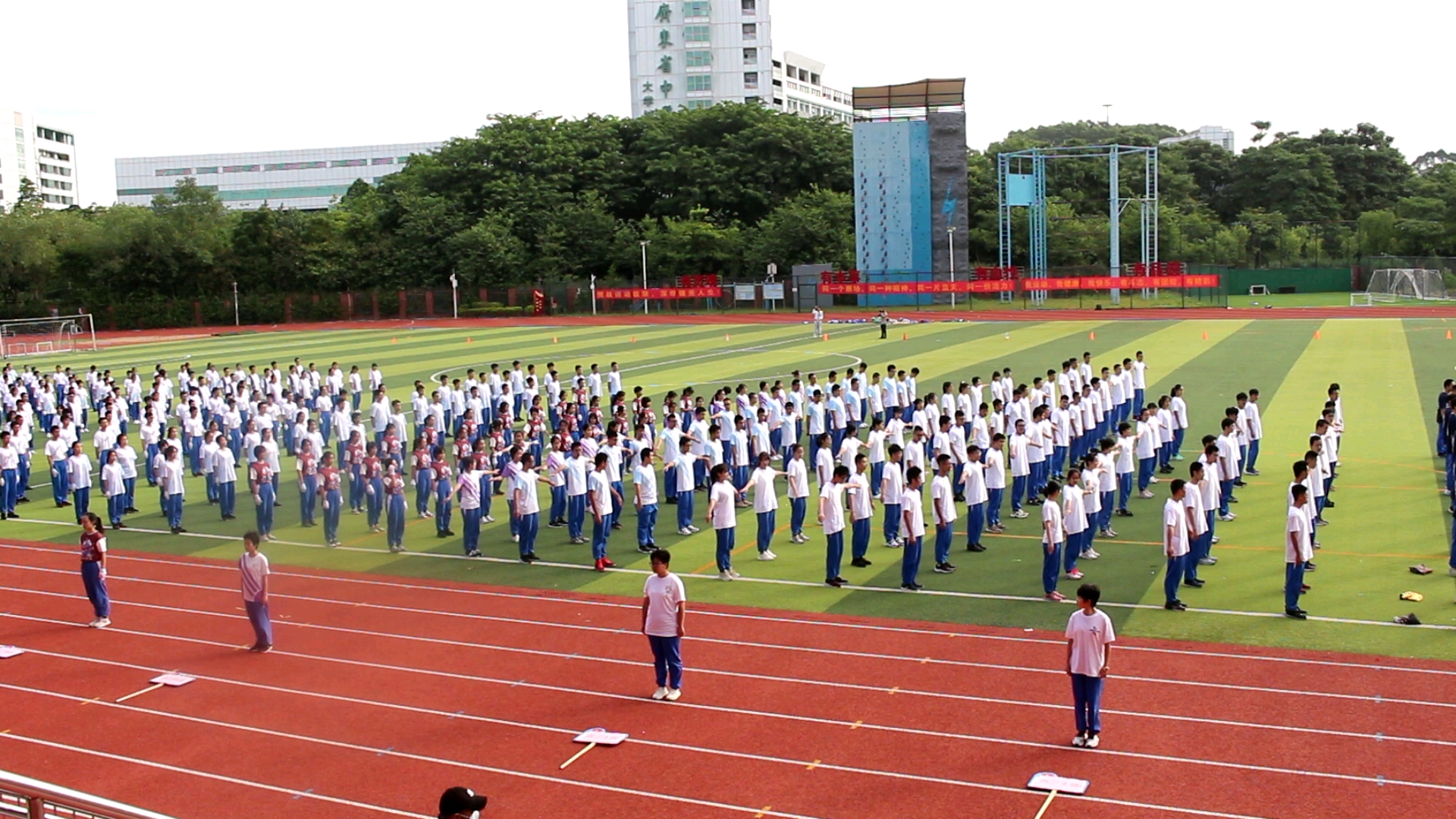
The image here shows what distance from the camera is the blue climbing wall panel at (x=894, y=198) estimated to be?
68.2 metres

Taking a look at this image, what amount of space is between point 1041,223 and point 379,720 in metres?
59.1

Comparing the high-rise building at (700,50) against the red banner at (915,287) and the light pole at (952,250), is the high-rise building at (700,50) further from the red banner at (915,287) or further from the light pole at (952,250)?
the red banner at (915,287)

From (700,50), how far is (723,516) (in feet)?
363

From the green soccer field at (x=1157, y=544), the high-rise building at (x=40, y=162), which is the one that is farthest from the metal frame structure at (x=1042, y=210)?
the high-rise building at (x=40, y=162)

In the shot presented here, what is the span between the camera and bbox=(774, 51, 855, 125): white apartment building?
127 m

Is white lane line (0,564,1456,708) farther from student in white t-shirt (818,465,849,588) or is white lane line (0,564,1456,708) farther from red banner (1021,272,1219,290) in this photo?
red banner (1021,272,1219,290)

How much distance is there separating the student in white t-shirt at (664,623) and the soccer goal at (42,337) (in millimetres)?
53460

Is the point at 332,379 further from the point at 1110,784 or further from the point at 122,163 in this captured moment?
the point at 122,163

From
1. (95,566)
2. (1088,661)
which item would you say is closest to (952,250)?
(95,566)

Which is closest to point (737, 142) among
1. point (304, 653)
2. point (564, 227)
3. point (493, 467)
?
point (564, 227)

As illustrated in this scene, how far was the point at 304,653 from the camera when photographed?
13.2 meters

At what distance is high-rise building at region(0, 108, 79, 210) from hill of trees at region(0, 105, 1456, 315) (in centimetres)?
5665

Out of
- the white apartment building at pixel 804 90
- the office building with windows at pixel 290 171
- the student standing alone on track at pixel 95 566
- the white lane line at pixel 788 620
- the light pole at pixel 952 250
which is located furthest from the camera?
the office building with windows at pixel 290 171

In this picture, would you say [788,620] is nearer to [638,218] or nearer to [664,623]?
[664,623]
